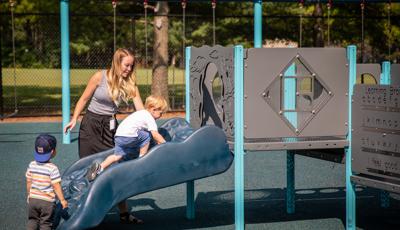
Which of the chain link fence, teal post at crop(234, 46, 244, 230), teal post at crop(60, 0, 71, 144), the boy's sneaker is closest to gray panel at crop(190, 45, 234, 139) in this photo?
teal post at crop(234, 46, 244, 230)

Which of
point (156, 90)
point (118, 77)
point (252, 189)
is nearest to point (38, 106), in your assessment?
point (156, 90)

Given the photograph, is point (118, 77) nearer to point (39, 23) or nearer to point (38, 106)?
point (38, 106)

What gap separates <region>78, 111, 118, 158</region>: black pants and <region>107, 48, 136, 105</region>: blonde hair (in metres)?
0.25

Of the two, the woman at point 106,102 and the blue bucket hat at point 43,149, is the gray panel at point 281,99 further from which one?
the blue bucket hat at point 43,149

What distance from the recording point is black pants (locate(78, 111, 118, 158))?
6383 mm

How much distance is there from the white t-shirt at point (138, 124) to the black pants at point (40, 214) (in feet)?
3.72

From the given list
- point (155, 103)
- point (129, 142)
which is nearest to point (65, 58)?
point (129, 142)

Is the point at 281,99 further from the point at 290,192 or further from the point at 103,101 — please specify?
the point at 103,101

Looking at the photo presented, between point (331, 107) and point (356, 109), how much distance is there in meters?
0.21

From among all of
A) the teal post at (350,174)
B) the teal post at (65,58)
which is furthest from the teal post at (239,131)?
the teal post at (65,58)

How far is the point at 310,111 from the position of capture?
19.9 feet

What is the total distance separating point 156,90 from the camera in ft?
60.6

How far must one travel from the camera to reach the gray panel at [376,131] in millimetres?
5543

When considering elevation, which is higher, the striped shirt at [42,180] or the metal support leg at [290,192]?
the striped shirt at [42,180]
